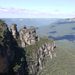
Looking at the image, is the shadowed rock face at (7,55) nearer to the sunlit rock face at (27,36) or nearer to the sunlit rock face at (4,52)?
the sunlit rock face at (4,52)

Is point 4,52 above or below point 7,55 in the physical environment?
above

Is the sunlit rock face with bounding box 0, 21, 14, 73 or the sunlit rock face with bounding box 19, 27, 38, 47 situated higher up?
the sunlit rock face with bounding box 0, 21, 14, 73

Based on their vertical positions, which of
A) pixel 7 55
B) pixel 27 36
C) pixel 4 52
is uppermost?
pixel 4 52

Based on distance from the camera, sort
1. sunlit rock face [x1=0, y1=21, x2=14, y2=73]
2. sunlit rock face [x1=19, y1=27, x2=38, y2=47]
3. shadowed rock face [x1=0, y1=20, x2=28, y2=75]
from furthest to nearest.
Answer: sunlit rock face [x1=19, y1=27, x2=38, y2=47]
shadowed rock face [x1=0, y1=20, x2=28, y2=75]
sunlit rock face [x1=0, y1=21, x2=14, y2=73]

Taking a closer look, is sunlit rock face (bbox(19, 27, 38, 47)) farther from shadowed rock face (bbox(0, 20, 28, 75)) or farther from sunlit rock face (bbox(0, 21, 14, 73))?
sunlit rock face (bbox(0, 21, 14, 73))

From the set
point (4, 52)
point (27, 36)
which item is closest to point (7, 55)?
point (4, 52)

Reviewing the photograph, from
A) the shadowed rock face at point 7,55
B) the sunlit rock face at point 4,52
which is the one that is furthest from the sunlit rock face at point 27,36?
the sunlit rock face at point 4,52

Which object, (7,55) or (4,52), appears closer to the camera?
(4,52)

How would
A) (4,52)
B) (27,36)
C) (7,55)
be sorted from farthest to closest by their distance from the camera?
(27,36) < (7,55) < (4,52)

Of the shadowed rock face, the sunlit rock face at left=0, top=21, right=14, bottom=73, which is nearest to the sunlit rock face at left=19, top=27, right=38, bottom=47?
the shadowed rock face

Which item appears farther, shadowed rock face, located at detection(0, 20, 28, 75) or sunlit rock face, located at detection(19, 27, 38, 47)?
sunlit rock face, located at detection(19, 27, 38, 47)

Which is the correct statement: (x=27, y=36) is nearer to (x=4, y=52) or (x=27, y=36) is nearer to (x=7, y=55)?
(x=7, y=55)

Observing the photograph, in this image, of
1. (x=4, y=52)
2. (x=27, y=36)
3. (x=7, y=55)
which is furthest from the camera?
(x=27, y=36)
